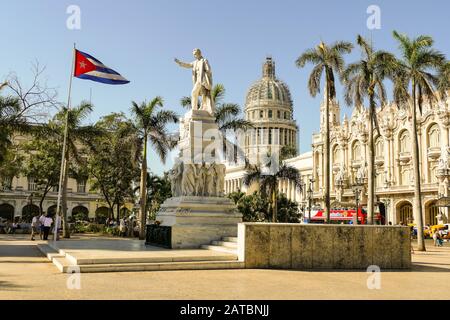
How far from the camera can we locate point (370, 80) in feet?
85.7

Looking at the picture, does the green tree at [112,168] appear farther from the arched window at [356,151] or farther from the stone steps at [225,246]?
the arched window at [356,151]

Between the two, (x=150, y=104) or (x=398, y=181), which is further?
(x=398, y=181)

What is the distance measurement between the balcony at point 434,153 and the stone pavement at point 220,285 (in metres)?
45.5

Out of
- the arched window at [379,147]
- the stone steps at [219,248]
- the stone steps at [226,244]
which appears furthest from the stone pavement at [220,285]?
the arched window at [379,147]

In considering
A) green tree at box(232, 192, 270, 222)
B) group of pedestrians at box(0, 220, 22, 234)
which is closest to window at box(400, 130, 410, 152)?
green tree at box(232, 192, 270, 222)

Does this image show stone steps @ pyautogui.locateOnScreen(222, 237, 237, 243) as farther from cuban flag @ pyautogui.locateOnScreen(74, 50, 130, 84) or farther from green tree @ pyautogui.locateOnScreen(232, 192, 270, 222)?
green tree @ pyautogui.locateOnScreen(232, 192, 270, 222)

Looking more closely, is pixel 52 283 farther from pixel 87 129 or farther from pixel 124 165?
pixel 124 165

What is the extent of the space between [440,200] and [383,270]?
36380mm

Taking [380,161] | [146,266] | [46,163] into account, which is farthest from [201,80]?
[380,161]

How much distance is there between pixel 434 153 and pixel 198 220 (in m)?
45.0

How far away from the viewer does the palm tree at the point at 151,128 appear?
29.2m

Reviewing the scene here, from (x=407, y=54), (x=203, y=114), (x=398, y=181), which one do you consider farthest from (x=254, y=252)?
(x=398, y=181)

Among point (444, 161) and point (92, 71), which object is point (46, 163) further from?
point (444, 161)
